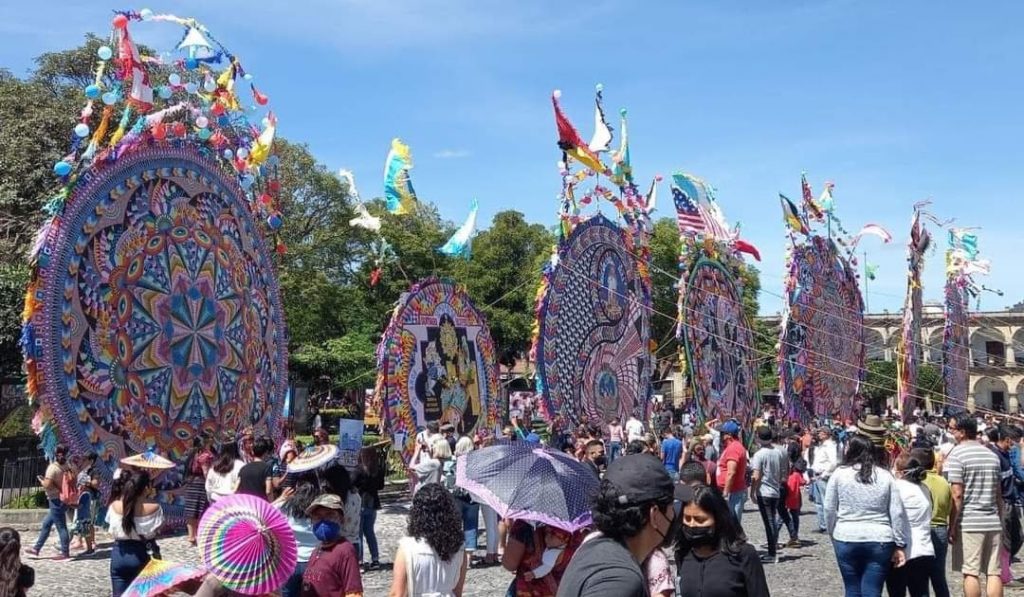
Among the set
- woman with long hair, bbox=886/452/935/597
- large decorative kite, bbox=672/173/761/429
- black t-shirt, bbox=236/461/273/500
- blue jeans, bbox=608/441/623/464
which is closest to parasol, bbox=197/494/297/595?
woman with long hair, bbox=886/452/935/597

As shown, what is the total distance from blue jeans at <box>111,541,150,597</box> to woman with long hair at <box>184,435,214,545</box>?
4.60 meters

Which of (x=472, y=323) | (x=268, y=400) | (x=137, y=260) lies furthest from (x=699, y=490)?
(x=472, y=323)

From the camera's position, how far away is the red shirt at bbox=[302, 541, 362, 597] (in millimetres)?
4934

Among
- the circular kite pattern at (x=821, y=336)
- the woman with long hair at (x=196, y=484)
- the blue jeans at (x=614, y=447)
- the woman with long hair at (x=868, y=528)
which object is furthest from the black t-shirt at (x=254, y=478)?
the circular kite pattern at (x=821, y=336)

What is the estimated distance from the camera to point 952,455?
24.0 feet

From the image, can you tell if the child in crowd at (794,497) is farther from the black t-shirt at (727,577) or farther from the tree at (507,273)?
the tree at (507,273)

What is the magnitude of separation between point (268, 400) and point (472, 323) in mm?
4172

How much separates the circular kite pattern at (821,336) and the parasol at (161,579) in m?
21.3

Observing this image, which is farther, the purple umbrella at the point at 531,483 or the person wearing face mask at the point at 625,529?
A: the purple umbrella at the point at 531,483

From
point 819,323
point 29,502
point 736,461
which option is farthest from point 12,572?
point 819,323

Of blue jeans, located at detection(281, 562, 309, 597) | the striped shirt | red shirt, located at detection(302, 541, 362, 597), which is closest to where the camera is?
red shirt, located at detection(302, 541, 362, 597)

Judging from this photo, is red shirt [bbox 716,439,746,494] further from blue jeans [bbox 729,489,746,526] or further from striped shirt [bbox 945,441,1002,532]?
striped shirt [bbox 945,441,1002,532]

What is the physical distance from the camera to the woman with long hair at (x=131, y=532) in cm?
616

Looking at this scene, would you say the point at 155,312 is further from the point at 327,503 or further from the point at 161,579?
the point at 161,579
